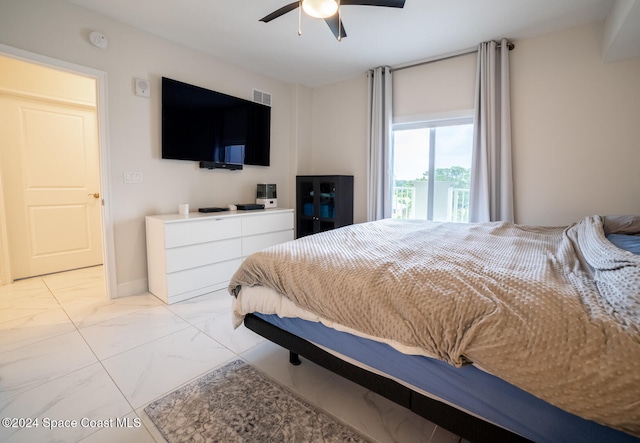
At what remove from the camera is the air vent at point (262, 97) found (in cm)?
380

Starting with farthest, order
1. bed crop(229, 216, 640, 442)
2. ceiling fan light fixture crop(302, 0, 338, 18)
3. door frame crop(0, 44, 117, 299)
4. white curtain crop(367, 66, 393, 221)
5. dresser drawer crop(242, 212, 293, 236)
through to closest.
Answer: white curtain crop(367, 66, 393, 221), dresser drawer crop(242, 212, 293, 236), door frame crop(0, 44, 117, 299), ceiling fan light fixture crop(302, 0, 338, 18), bed crop(229, 216, 640, 442)

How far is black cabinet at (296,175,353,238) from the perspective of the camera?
3852 mm

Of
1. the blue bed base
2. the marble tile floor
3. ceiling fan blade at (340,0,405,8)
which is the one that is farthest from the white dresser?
ceiling fan blade at (340,0,405,8)

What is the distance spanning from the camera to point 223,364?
5.72ft

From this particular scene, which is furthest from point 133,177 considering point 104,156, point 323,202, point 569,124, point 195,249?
point 569,124

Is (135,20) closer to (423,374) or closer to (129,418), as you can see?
(129,418)

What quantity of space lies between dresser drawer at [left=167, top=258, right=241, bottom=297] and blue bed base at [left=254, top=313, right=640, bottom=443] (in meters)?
1.92

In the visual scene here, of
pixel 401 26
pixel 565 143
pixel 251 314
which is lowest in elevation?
pixel 251 314

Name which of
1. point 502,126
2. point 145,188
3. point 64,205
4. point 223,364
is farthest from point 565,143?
point 64,205

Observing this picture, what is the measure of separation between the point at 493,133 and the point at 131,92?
143 inches

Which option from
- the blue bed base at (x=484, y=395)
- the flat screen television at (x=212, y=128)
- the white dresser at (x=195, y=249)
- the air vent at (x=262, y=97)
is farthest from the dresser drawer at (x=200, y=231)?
the blue bed base at (x=484, y=395)

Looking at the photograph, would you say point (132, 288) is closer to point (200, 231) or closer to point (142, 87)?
point (200, 231)

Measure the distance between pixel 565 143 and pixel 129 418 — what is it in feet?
13.0

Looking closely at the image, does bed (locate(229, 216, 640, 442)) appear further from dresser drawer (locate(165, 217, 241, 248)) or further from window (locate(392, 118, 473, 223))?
window (locate(392, 118, 473, 223))
